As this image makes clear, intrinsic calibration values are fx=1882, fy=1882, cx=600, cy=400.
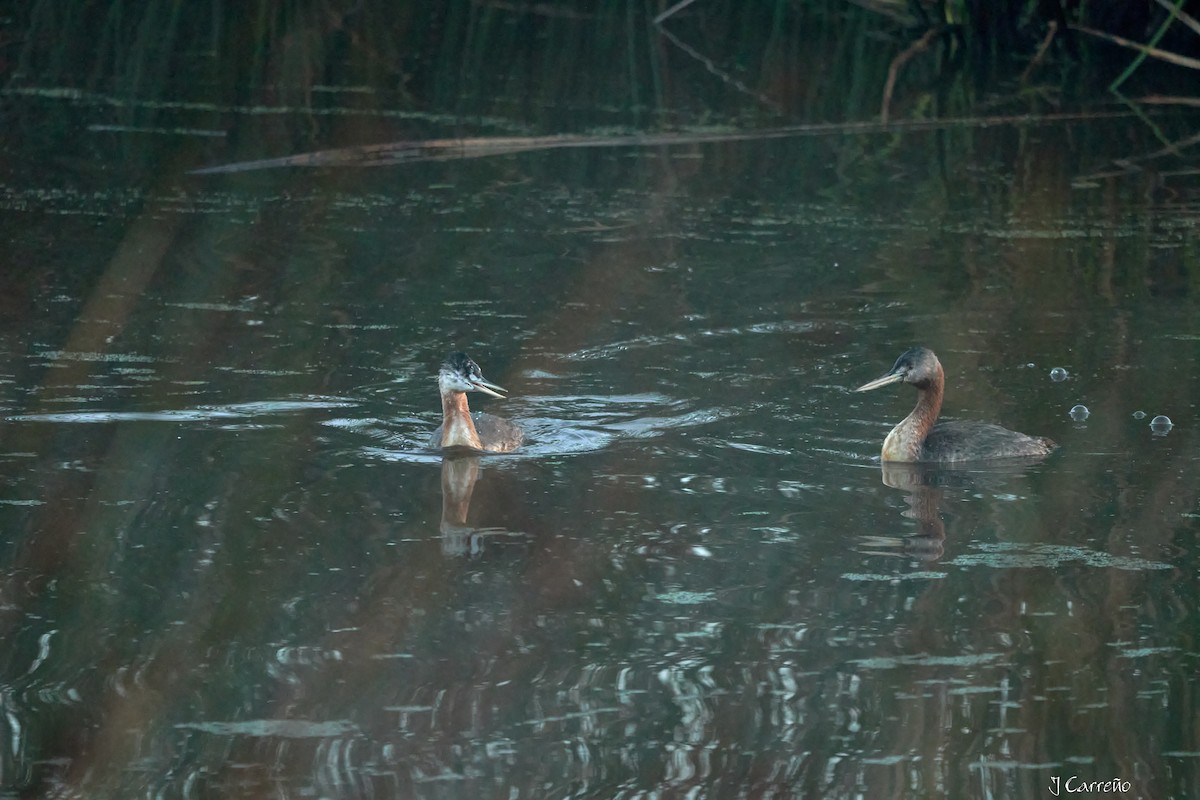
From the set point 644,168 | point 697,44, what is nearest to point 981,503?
point 644,168

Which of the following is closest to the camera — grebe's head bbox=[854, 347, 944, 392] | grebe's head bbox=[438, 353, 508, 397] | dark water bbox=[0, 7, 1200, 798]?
dark water bbox=[0, 7, 1200, 798]

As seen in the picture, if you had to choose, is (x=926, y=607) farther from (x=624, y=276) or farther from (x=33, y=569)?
(x=624, y=276)

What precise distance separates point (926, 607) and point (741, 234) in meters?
6.45

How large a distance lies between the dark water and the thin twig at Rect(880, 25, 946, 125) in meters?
2.65

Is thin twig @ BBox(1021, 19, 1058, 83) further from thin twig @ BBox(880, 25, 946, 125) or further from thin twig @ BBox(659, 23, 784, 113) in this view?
thin twig @ BBox(659, 23, 784, 113)

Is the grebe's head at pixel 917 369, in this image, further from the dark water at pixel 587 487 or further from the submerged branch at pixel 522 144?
the submerged branch at pixel 522 144

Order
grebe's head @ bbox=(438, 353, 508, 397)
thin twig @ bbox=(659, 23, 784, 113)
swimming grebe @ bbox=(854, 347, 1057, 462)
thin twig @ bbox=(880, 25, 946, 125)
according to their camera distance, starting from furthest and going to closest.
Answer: thin twig @ bbox=(659, 23, 784, 113), thin twig @ bbox=(880, 25, 946, 125), grebe's head @ bbox=(438, 353, 508, 397), swimming grebe @ bbox=(854, 347, 1057, 462)

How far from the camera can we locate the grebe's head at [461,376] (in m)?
8.98

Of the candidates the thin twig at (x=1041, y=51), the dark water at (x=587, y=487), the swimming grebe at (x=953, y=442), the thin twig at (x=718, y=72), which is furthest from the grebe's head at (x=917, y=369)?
the thin twig at (x=1041, y=51)

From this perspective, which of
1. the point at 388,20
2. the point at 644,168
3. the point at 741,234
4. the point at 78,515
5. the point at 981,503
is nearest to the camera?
the point at 78,515

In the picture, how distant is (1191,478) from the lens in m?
8.24
